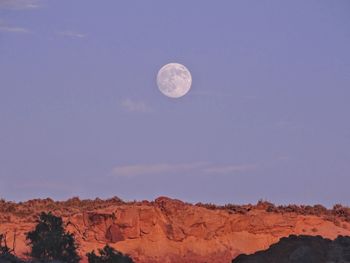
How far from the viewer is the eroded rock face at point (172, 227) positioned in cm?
7838

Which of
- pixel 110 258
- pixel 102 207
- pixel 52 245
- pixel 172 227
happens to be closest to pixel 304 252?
pixel 110 258

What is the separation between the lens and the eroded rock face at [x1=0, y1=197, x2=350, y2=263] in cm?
7838

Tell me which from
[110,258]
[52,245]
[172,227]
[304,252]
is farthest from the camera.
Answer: [172,227]

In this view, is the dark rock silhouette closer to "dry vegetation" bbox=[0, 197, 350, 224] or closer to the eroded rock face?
the eroded rock face

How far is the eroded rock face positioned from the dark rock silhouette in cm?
3521

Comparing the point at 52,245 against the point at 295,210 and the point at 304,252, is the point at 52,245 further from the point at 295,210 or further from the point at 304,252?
the point at 295,210

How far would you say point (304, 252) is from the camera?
1606 inches

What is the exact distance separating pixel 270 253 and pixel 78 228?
39.1 meters

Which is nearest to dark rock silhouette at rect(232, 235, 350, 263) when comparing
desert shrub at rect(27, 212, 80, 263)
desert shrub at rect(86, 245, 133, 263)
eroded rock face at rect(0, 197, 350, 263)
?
desert shrub at rect(86, 245, 133, 263)

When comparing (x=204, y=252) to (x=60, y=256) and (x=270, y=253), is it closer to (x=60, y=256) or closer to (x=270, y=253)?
(x=60, y=256)

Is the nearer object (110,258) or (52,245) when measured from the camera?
(110,258)

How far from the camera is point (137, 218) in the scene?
8025 centimetres

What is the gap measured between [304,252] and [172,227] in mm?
40638

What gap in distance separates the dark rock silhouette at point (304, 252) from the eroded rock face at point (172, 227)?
3521 cm
